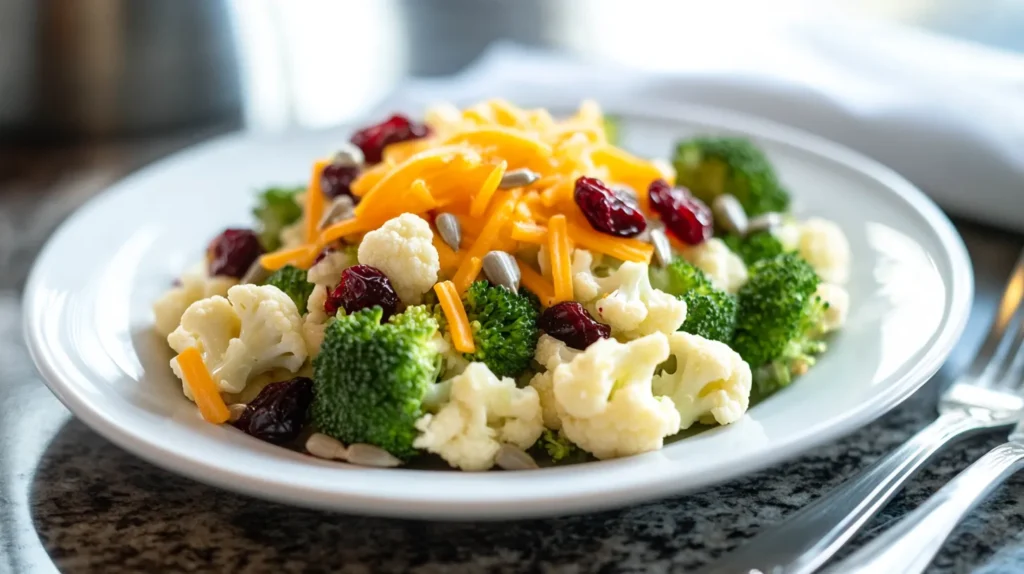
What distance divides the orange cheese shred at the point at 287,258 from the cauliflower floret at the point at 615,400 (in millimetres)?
726

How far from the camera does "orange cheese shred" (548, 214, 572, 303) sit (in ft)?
6.73

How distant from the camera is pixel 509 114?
8.02 ft

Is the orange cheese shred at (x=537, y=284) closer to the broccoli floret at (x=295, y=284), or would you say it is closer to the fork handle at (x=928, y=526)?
the broccoli floret at (x=295, y=284)

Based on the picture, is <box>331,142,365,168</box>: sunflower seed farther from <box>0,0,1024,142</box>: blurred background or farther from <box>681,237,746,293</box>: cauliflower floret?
<box>0,0,1024,142</box>: blurred background

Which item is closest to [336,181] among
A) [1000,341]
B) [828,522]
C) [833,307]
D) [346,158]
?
[346,158]

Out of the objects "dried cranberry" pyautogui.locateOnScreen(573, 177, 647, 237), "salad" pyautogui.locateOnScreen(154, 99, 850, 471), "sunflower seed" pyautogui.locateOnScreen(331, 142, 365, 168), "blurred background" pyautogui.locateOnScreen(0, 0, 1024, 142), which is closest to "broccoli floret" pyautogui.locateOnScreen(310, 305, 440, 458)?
"salad" pyautogui.locateOnScreen(154, 99, 850, 471)

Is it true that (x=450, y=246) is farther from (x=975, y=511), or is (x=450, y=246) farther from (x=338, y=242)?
(x=975, y=511)

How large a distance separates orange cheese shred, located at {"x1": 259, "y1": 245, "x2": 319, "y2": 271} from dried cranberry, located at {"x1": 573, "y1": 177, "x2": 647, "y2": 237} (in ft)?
1.98

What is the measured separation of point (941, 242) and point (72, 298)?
1.96 m

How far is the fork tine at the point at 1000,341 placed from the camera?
228 cm

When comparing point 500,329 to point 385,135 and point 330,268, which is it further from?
point 385,135

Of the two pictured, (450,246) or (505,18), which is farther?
(505,18)

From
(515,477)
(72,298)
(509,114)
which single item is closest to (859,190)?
(509,114)

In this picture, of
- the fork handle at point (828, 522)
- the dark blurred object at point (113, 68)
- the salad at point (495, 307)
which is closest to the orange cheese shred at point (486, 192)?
the salad at point (495, 307)
